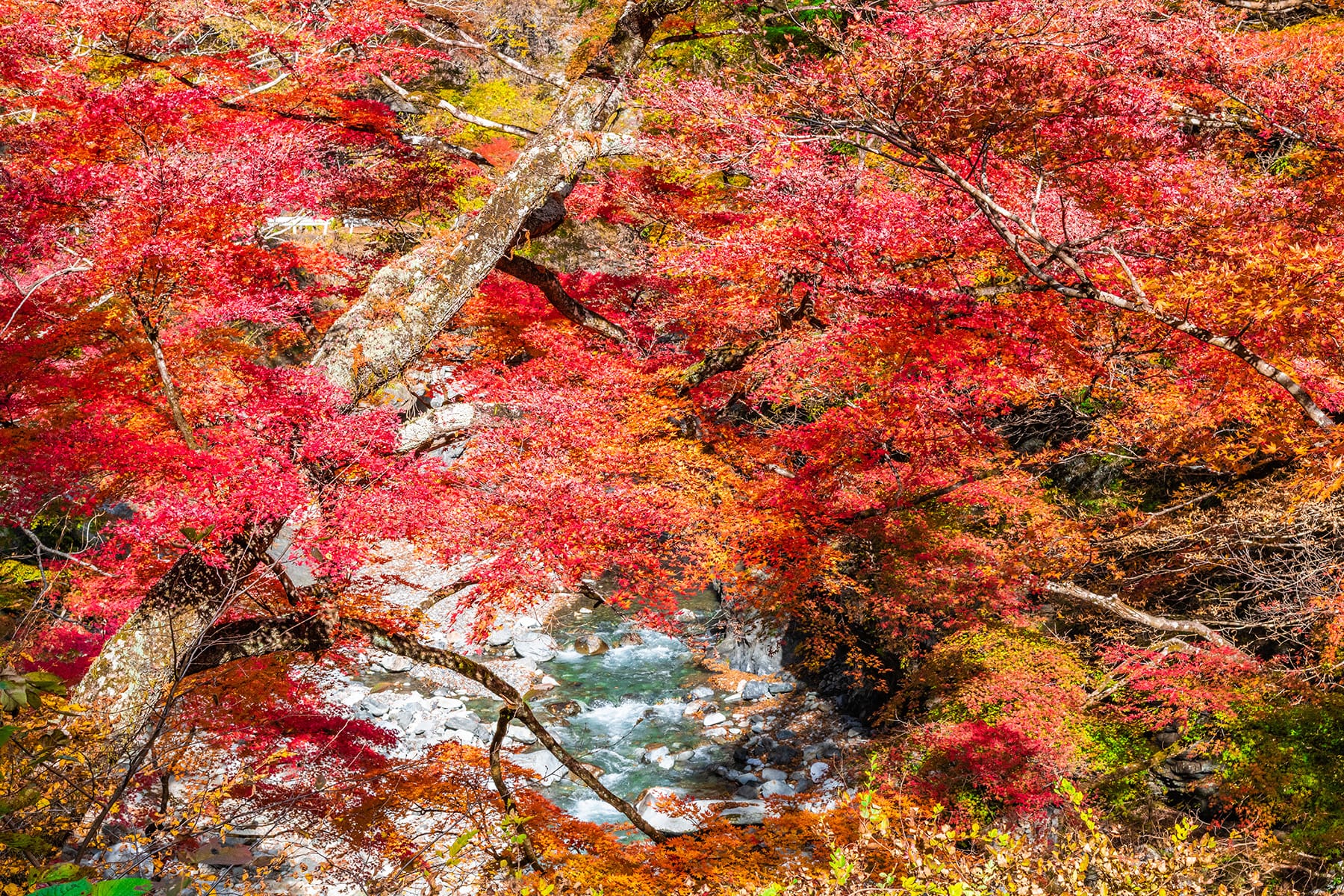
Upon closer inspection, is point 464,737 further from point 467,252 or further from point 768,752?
point 467,252

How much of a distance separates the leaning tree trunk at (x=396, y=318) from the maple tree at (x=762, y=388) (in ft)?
0.12

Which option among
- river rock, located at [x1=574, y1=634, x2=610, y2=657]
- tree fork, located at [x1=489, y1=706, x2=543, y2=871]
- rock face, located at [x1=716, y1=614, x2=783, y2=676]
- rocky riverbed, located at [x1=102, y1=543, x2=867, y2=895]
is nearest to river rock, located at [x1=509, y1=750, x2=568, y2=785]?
rocky riverbed, located at [x1=102, y1=543, x2=867, y2=895]

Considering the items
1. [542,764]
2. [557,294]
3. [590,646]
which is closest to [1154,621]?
[542,764]

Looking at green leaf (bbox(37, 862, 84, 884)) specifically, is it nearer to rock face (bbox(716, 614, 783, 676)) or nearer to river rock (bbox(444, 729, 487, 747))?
river rock (bbox(444, 729, 487, 747))

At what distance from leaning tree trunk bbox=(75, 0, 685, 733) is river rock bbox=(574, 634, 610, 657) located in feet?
28.5

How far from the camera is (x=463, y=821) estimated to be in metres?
6.38

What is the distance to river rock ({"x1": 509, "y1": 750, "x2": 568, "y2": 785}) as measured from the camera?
33.6ft

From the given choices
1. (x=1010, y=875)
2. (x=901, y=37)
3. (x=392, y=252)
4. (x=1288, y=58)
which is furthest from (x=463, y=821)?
(x=392, y=252)

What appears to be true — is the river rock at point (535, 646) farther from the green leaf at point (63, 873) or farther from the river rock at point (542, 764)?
the green leaf at point (63, 873)

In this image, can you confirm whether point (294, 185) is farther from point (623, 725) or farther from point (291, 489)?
point (623, 725)

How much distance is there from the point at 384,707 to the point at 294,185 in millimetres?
7734

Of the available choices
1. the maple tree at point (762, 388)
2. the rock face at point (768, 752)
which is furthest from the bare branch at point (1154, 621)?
the rock face at point (768, 752)

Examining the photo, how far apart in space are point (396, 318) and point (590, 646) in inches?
360

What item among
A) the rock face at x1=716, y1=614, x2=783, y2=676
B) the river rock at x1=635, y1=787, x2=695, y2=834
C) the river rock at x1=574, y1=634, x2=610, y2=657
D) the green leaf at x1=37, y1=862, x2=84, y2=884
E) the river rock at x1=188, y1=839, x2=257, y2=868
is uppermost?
the green leaf at x1=37, y1=862, x2=84, y2=884
